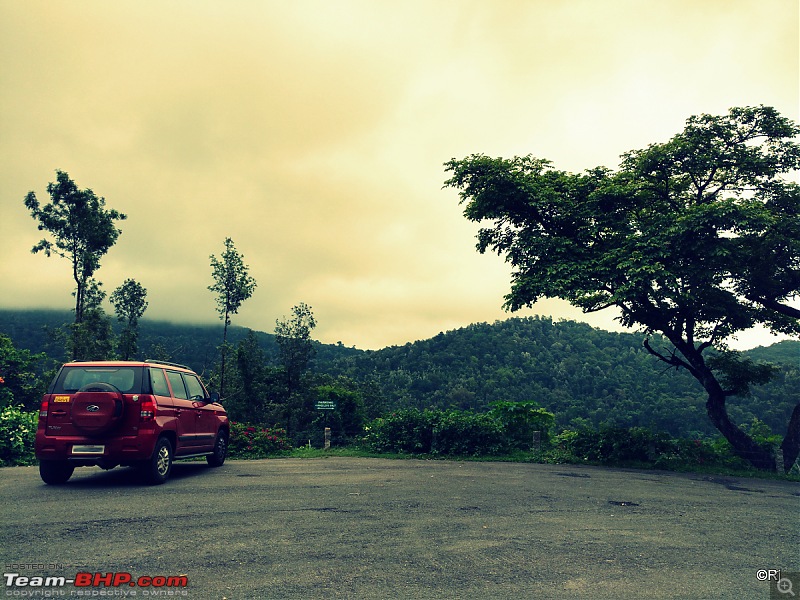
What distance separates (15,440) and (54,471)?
18.1ft

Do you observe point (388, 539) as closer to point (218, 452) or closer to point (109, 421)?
point (109, 421)

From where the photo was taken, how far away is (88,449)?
8.60 metres

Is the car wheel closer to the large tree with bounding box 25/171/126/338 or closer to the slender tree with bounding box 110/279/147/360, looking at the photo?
the large tree with bounding box 25/171/126/338

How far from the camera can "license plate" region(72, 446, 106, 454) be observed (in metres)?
8.59

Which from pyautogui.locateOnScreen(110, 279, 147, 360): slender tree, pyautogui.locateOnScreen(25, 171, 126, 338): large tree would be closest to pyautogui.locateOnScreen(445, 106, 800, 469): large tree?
pyautogui.locateOnScreen(25, 171, 126, 338): large tree

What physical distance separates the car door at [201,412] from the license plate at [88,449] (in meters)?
2.19

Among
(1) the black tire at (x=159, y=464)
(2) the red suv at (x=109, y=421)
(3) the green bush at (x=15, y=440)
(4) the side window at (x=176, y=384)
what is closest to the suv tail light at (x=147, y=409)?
(2) the red suv at (x=109, y=421)

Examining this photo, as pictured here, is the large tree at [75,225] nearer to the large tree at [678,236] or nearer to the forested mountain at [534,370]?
the forested mountain at [534,370]

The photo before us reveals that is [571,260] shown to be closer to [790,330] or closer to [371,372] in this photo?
[790,330]

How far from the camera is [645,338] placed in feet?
59.4

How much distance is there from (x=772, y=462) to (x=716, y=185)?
28.0 feet

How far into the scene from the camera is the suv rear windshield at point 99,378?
8969 mm

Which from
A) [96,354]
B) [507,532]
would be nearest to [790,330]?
[507,532]
